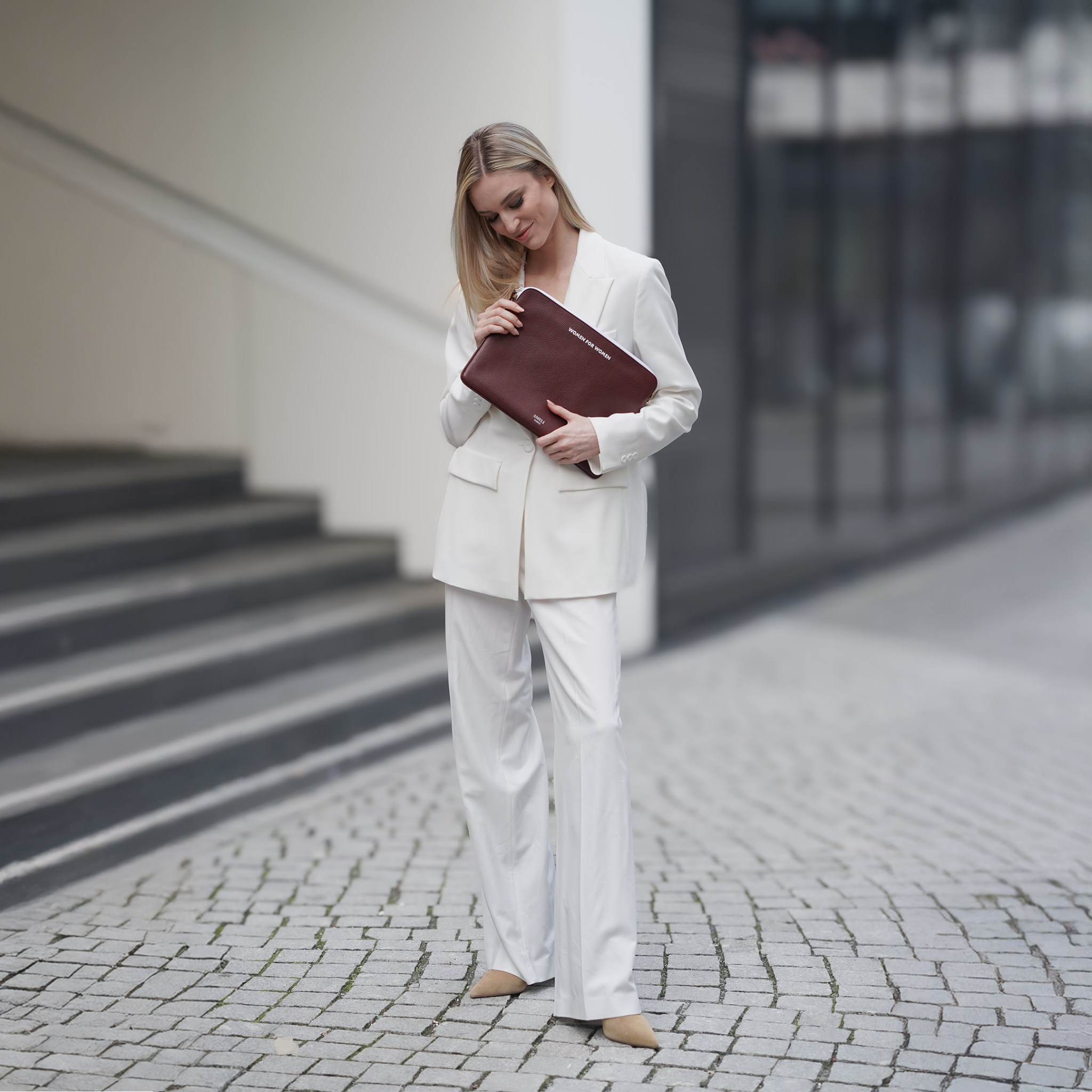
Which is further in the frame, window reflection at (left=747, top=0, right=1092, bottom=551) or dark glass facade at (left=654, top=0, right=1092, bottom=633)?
window reflection at (left=747, top=0, right=1092, bottom=551)

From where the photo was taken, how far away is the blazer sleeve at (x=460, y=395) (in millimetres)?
3262

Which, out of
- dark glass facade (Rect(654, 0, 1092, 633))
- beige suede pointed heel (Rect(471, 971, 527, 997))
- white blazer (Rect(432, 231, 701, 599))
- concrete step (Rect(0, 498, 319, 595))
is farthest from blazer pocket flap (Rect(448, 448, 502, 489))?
dark glass facade (Rect(654, 0, 1092, 633))

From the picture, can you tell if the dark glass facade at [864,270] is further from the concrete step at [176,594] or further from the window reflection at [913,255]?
the concrete step at [176,594]

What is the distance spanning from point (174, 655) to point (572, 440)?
2.89 m

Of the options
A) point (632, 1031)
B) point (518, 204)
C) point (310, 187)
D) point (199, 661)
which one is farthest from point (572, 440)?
point (310, 187)

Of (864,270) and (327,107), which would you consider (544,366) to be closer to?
(327,107)

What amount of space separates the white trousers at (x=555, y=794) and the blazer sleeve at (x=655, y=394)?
0.34m

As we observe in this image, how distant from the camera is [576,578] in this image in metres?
3.24

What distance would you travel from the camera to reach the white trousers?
320cm

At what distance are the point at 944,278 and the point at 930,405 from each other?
103 cm

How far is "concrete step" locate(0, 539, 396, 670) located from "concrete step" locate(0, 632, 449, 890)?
0.38 metres

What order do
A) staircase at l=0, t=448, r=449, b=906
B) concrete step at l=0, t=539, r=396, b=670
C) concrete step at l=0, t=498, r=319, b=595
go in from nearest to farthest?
1. staircase at l=0, t=448, r=449, b=906
2. concrete step at l=0, t=539, r=396, b=670
3. concrete step at l=0, t=498, r=319, b=595

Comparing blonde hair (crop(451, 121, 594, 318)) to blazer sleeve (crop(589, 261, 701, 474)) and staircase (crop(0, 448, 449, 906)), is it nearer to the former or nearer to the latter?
blazer sleeve (crop(589, 261, 701, 474))

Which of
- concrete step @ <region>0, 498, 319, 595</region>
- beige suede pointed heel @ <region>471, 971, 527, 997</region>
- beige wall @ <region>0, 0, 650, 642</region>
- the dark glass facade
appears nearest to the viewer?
beige suede pointed heel @ <region>471, 971, 527, 997</region>
